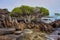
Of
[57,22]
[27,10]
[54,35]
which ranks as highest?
[27,10]

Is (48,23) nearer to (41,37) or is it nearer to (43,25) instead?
(43,25)

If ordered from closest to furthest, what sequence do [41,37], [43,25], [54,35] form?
[41,37] → [54,35] → [43,25]

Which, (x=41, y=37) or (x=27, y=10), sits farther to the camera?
(x=27, y=10)

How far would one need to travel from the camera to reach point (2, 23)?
16.4ft

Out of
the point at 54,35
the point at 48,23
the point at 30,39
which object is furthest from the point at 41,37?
the point at 48,23

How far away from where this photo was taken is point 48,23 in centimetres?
505

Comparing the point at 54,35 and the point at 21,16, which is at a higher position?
the point at 21,16

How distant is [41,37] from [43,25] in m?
1.88

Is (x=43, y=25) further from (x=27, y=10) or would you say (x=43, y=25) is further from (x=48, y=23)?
(x=27, y=10)

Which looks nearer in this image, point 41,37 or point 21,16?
point 41,37

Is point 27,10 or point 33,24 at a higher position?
point 27,10

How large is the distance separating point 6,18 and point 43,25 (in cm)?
116

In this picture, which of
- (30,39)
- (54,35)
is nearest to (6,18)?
(54,35)

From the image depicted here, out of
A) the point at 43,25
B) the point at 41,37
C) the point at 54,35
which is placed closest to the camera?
the point at 41,37
